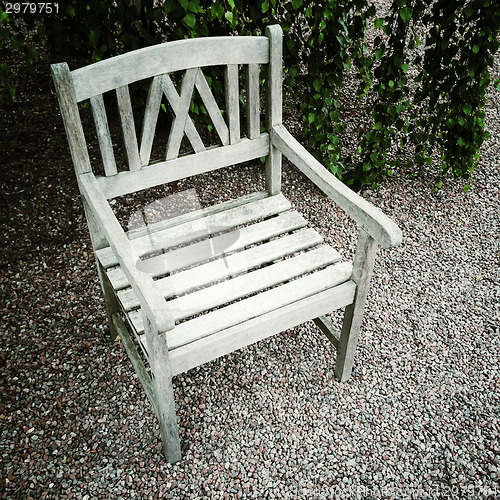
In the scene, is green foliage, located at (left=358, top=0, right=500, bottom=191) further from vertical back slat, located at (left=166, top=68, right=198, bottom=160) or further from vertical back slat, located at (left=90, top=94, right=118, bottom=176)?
vertical back slat, located at (left=90, top=94, right=118, bottom=176)

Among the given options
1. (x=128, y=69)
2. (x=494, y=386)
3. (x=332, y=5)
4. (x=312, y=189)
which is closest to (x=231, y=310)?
(x=128, y=69)

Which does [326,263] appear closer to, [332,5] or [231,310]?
[231,310]

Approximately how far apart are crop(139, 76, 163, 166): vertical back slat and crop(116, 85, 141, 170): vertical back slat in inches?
1.3

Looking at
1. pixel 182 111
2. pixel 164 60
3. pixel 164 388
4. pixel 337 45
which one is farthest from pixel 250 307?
pixel 337 45

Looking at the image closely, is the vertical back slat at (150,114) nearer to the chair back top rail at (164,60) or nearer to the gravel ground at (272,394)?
the chair back top rail at (164,60)

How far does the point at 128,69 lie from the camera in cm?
155

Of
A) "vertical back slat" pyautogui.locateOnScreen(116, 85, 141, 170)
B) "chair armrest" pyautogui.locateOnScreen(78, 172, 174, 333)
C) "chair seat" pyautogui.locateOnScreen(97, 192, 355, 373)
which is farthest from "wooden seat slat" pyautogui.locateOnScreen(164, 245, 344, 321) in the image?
"vertical back slat" pyautogui.locateOnScreen(116, 85, 141, 170)

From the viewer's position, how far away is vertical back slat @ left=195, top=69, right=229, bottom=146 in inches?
66.7

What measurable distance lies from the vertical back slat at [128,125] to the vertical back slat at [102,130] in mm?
53

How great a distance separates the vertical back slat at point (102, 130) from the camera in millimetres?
1553

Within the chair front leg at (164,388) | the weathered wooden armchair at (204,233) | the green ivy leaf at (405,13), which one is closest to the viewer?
the chair front leg at (164,388)

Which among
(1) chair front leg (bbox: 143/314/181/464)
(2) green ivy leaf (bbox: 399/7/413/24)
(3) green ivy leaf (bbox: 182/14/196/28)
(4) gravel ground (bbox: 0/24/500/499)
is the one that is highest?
(3) green ivy leaf (bbox: 182/14/196/28)

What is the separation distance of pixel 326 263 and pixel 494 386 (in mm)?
926

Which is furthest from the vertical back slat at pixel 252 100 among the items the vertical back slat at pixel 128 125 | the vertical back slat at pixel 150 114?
the vertical back slat at pixel 128 125
